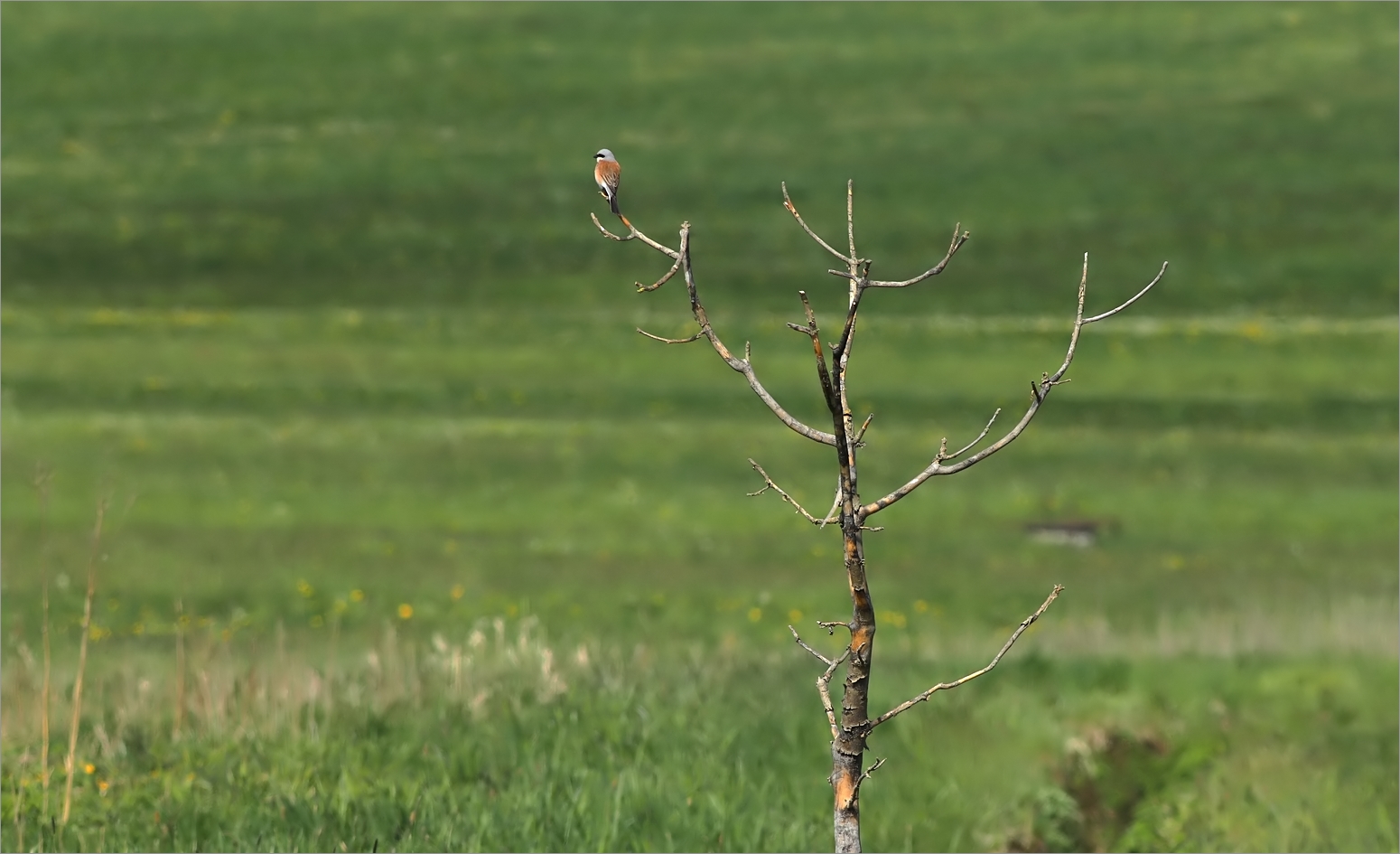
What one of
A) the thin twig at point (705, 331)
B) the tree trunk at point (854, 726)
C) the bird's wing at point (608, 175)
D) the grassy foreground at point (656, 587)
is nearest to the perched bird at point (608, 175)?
the bird's wing at point (608, 175)

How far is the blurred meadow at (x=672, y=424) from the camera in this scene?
853 centimetres

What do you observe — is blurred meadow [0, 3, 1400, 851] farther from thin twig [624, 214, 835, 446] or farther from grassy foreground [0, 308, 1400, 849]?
thin twig [624, 214, 835, 446]

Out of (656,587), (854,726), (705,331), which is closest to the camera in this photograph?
(705,331)

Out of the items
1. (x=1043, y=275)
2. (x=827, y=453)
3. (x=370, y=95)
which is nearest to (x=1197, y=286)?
(x=1043, y=275)

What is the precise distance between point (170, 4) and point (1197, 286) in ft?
98.3

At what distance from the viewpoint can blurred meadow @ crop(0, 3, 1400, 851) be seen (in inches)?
336

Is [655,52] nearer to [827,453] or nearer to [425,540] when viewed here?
[827,453]

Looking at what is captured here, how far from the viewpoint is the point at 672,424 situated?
76.1ft

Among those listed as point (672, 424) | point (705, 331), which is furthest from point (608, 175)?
point (672, 424)

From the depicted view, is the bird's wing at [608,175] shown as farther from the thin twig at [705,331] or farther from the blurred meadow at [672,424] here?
the blurred meadow at [672,424]

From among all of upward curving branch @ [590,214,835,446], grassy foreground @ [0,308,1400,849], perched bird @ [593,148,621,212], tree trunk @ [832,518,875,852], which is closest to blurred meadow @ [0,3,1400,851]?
grassy foreground @ [0,308,1400,849]

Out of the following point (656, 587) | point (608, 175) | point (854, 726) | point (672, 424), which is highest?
point (672, 424)

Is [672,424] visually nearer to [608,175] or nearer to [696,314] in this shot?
[608,175]

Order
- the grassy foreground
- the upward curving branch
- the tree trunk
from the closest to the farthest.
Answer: the upward curving branch
the tree trunk
the grassy foreground
